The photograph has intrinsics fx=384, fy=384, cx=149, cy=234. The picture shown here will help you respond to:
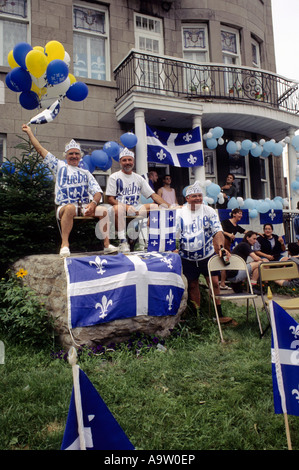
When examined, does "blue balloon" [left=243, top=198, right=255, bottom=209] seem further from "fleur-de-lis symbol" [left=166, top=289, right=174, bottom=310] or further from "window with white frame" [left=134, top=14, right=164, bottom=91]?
"fleur-de-lis symbol" [left=166, top=289, right=174, bottom=310]

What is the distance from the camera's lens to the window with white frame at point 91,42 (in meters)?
11.0

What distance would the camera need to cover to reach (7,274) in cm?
566

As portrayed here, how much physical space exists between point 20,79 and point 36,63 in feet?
1.40

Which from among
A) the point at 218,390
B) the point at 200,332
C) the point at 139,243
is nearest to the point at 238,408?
the point at 218,390

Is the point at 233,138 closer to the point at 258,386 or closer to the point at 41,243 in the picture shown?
the point at 41,243

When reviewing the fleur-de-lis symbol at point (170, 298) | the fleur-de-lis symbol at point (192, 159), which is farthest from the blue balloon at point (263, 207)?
the fleur-de-lis symbol at point (170, 298)

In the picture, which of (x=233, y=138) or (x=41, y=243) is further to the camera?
(x=233, y=138)

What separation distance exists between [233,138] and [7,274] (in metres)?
9.82

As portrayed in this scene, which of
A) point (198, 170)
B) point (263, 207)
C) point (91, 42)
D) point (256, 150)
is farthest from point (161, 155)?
point (91, 42)

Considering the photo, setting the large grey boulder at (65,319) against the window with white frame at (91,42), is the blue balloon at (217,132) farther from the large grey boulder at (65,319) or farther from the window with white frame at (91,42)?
the large grey boulder at (65,319)

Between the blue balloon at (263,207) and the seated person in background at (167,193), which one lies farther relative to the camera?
the blue balloon at (263,207)

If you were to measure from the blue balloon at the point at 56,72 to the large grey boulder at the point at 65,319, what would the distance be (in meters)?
2.95

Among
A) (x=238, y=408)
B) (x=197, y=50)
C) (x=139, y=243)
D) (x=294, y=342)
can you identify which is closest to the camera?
(x=294, y=342)

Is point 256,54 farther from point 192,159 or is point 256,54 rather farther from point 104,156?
point 104,156
